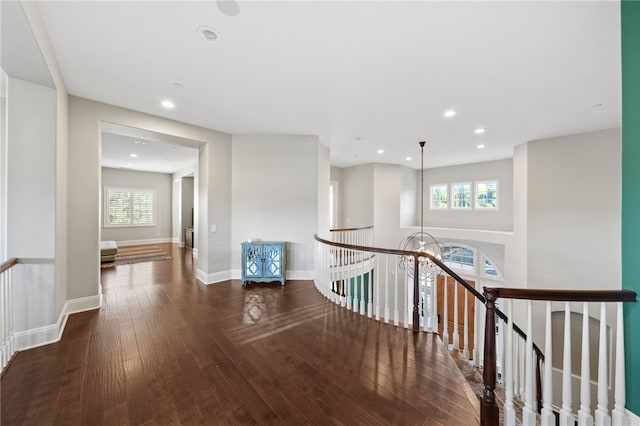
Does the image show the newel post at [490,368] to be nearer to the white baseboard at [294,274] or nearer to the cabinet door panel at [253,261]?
the white baseboard at [294,274]

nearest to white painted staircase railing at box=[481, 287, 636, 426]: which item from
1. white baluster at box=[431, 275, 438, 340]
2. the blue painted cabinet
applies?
white baluster at box=[431, 275, 438, 340]

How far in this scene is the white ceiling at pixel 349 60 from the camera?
6.43 feet

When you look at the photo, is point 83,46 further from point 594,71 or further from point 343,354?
point 594,71

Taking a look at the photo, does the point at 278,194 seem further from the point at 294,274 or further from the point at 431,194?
the point at 431,194

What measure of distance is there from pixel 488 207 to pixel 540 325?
12.9 feet

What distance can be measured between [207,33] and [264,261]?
3.53 m

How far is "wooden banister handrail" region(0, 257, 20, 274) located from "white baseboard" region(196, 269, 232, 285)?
2498 millimetres

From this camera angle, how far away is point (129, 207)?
9273 millimetres

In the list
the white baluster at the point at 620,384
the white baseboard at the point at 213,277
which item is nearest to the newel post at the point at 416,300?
the white baluster at the point at 620,384

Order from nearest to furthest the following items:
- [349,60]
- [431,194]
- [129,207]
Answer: [349,60], [129,207], [431,194]

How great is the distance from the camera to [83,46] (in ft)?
7.75

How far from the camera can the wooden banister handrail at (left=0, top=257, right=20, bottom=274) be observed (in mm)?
2160

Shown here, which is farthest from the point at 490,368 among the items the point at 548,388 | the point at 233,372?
the point at 233,372

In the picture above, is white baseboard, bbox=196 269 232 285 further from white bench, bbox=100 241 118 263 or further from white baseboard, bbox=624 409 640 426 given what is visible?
white baseboard, bbox=624 409 640 426
